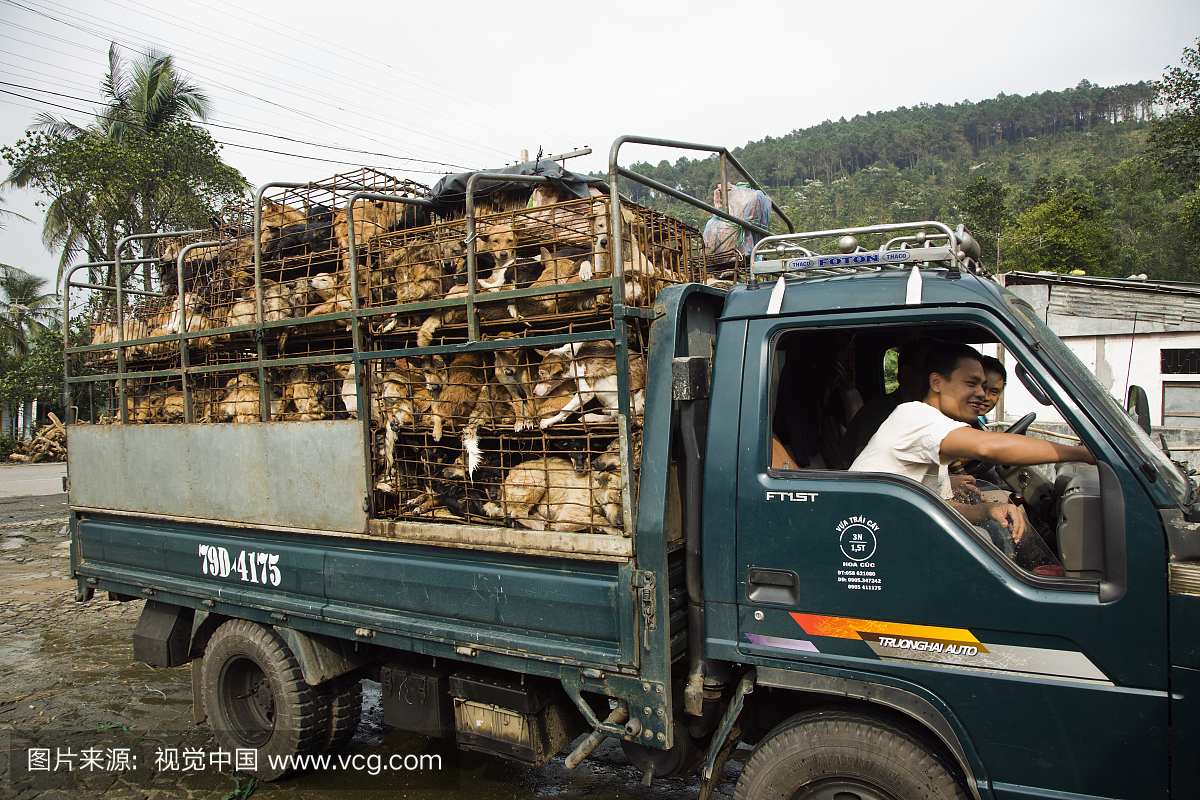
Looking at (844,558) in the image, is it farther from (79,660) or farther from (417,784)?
(79,660)

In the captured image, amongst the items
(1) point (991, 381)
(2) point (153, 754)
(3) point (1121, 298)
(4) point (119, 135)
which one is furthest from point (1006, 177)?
(2) point (153, 754)

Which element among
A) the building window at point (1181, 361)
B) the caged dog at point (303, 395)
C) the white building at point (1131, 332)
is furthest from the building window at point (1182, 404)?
the caged dog at point (303, 395)

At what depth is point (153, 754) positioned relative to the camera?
430 centimetres

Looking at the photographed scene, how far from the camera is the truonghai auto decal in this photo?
2.18 m

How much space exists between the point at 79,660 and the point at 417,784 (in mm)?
3947

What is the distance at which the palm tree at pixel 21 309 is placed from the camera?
87.9ft

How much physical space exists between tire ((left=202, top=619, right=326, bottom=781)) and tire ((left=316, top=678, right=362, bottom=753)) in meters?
0.04

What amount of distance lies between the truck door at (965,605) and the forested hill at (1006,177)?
158cm

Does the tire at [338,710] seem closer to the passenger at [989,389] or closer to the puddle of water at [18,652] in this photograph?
the passenger at [989,389]

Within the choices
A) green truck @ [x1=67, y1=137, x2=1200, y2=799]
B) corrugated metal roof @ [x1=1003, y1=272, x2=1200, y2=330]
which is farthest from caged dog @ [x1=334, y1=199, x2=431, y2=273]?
corrugated metal roof @ [x1=1003, y1=272, x2=1200, y2=330]

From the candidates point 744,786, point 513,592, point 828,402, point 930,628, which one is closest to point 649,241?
point 828,402

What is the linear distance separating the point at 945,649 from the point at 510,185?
9.91ft

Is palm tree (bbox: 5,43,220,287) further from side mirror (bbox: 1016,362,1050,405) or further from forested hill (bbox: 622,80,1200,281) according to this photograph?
side mirror (bbox: 1016,362,1050,405)

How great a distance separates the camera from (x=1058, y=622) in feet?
7.16
